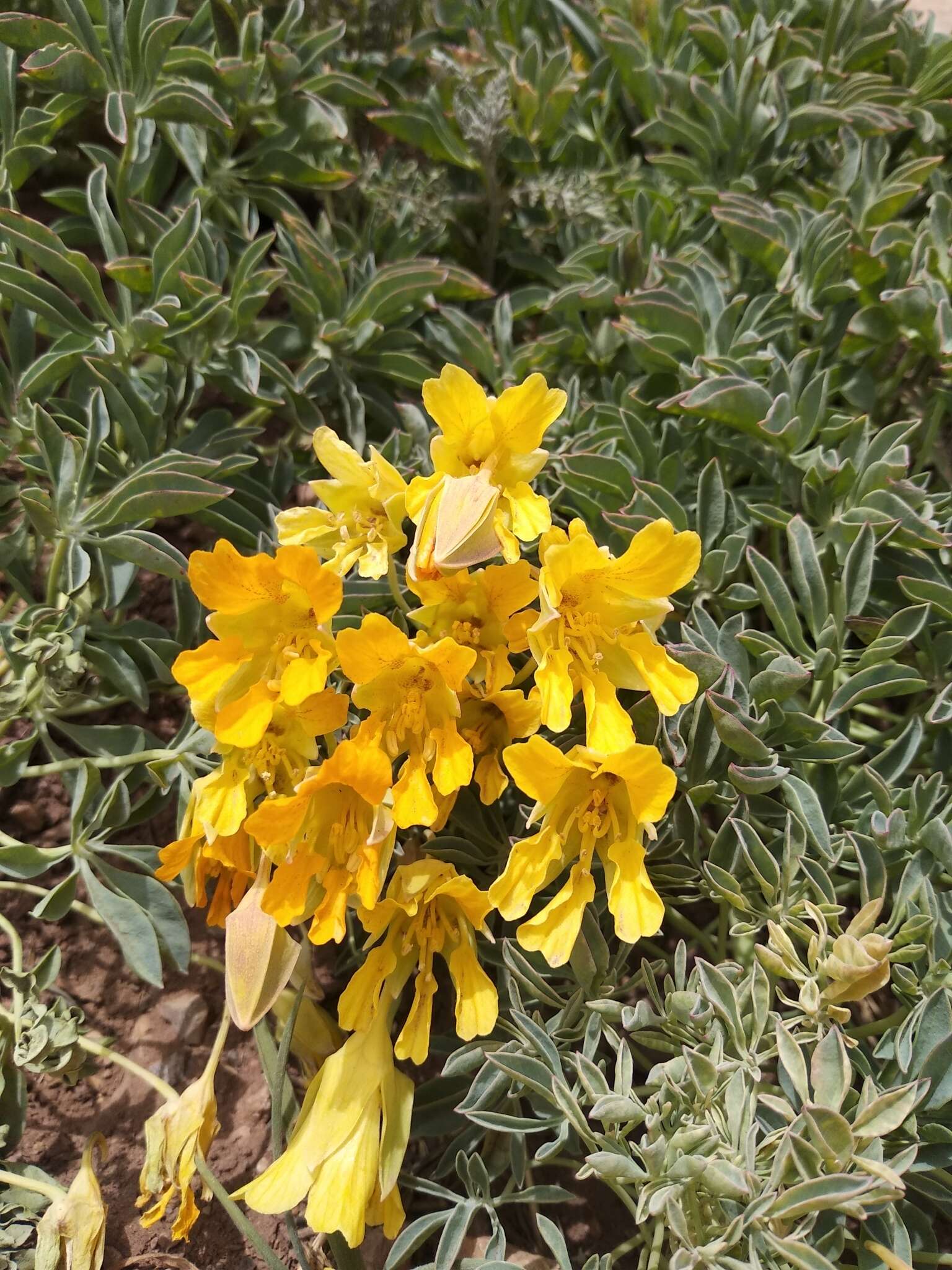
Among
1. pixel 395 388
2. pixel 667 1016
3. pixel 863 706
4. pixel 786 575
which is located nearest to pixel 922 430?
pixel 786 575

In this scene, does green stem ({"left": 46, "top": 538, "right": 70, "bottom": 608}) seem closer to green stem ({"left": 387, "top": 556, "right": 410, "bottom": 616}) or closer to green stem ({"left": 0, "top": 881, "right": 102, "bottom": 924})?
green stem ({"left": 0, "top": 881, "right": 102, "bottom": 924})

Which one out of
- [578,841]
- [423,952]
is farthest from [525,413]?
[423,952]

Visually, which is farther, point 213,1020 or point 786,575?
point 786,575

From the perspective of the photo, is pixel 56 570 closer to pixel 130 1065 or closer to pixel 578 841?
pixel 130 1065

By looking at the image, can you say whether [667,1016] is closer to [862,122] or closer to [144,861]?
[144,861]

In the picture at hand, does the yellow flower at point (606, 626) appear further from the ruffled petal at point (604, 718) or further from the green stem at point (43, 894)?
the green stem at point (43, 894)

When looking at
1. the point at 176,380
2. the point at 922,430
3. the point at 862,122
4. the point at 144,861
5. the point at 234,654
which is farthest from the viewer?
the point at 862,122
